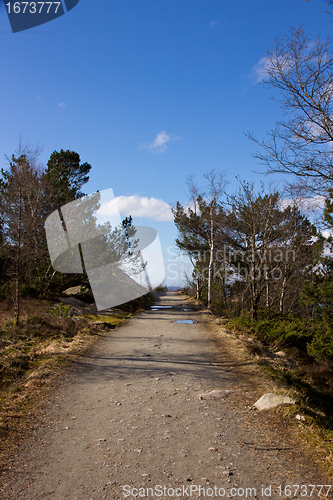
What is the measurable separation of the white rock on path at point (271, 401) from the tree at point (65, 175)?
56.0ft

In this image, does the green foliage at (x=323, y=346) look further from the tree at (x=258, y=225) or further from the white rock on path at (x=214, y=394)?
the white rock on path at (x=214, y=394)

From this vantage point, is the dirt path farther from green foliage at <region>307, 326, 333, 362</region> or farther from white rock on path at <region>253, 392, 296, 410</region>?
green foliage at <region>307, 326, 333, 362</region>

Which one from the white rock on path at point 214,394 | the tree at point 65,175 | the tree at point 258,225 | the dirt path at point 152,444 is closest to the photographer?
the dirt path at point 152,444

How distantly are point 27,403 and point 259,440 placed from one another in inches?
137

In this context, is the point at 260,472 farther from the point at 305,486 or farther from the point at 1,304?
the point at 1,304

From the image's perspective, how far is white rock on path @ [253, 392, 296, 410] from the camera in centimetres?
468

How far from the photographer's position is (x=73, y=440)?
382cm

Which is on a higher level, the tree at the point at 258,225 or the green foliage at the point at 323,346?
the tree at the point at 258,225

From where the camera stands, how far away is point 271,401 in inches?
187

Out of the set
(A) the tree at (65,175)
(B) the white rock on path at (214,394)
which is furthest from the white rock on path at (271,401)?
(A) the tree at (65,175)

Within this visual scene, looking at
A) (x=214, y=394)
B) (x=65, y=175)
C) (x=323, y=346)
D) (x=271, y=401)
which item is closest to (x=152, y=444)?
(x=214, y=394)

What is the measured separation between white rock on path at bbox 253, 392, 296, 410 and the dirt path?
0.56 ft

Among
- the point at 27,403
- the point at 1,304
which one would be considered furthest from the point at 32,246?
the point at 27,403

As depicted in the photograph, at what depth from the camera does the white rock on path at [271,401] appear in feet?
15.3
